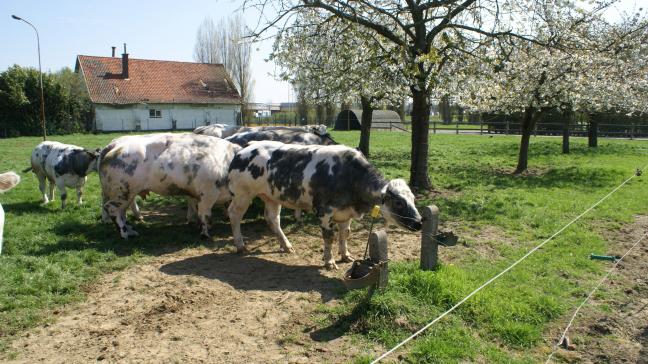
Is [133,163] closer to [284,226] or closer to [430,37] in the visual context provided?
[284,226]

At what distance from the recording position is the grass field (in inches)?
203

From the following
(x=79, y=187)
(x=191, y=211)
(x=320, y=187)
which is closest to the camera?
(x=320, y=187)

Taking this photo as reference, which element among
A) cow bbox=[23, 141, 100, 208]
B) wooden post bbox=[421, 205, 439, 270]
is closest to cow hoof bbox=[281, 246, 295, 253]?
wooden post bbox=[421, 205, 439, 270]

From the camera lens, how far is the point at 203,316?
5570mm

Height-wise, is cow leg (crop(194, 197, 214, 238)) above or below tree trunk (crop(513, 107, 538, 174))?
below

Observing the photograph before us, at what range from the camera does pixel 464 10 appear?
38.9 feet

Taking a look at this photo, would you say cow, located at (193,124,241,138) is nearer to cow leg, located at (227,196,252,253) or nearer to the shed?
cow leg, located at (227,196,252,253)

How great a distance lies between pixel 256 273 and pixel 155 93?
145ft

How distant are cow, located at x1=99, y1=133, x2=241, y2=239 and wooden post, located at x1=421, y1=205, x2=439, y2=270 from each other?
4114 millimetres

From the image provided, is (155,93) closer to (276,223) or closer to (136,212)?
(136,212)

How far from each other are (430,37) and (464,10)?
3.49 feet

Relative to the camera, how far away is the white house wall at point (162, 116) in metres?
44.8

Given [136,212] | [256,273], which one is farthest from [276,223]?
[136,212]

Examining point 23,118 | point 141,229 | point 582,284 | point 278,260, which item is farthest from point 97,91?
point 582,284
